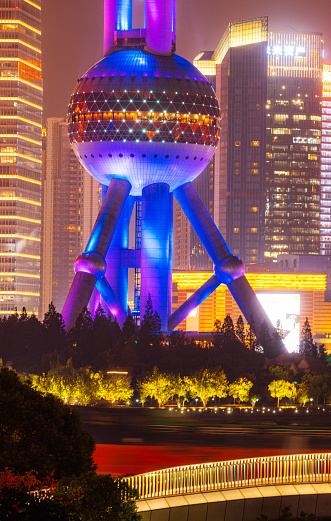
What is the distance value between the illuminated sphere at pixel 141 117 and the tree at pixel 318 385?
31998 millimetres

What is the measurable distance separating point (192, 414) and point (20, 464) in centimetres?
5026

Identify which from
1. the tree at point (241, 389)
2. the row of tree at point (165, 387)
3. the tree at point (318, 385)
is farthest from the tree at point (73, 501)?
the tree at point (318, 385)

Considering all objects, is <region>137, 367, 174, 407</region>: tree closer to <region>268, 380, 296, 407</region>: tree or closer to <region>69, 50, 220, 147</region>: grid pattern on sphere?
<region>268, 380, 296, 407</region>: tree

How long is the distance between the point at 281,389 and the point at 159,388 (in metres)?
12.4

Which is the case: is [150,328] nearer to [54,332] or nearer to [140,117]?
[54,332]

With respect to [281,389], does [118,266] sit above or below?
above

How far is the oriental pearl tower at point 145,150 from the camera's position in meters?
134

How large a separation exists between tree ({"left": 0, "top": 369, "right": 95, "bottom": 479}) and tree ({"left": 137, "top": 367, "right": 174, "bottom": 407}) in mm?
50910

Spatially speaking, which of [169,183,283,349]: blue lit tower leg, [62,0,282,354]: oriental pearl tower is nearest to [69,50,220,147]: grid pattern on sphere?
[62,0,282,354]: oriental pearl tower

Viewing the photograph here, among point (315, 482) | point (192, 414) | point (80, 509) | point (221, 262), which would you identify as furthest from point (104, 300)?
point (80, 509)

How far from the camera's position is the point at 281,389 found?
114125mm

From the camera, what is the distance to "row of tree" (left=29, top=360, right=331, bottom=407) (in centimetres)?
10831

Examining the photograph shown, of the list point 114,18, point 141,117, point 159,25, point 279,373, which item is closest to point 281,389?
point 279,373

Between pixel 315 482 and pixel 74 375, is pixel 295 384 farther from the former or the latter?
pixel 315 482
